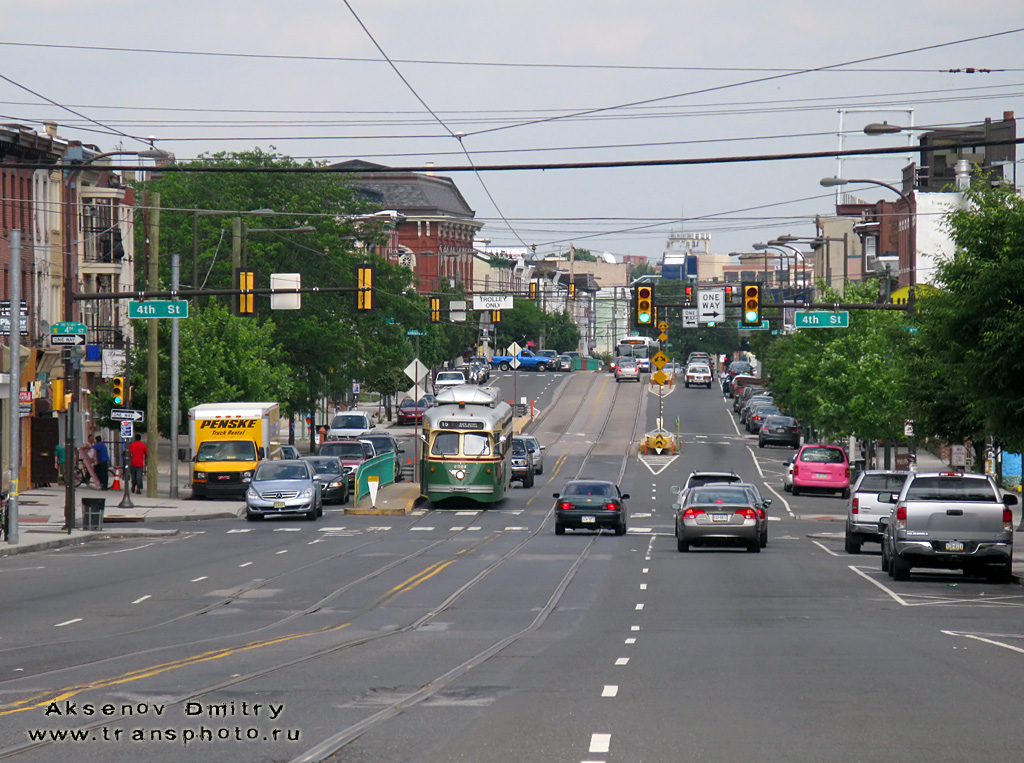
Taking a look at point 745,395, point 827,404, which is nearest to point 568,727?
point 827,404

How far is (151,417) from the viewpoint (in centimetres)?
4478

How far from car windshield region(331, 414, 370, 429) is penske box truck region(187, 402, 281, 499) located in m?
22.0

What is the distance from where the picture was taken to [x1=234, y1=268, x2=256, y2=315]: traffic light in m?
35.0

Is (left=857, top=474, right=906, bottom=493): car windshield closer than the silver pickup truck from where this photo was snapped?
No

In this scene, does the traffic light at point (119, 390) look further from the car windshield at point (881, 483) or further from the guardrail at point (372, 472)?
the car windshield at point (881, 483)

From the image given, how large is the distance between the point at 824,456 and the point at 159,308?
26885 mm

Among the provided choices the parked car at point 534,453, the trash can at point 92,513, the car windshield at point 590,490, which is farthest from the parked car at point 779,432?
the trash can at point 92,513

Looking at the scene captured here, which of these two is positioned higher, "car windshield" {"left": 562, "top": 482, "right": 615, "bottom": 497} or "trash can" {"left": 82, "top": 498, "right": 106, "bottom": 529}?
"car windshield" {"left": 562, "top": 482, "right": 615, "bottom": 497}

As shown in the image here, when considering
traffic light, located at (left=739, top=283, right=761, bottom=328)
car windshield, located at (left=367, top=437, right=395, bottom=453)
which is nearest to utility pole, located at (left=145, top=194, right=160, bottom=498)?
car windshield, located at (left=367, top=437, right=395, bottom=453)

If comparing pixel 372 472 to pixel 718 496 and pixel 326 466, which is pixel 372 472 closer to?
pixel 326 466

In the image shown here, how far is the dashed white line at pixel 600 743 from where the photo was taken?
9455mm

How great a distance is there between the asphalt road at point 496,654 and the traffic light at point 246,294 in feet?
18.6

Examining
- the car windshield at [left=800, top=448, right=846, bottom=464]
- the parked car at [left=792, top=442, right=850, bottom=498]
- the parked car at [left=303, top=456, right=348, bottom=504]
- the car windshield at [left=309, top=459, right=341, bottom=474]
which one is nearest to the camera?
the parked car at [left=303, top=456, right=348, bottom=504]

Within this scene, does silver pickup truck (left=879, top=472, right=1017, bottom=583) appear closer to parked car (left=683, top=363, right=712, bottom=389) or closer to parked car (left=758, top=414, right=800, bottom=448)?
parked car (left=758, top=414, right=800, bottom=448)
